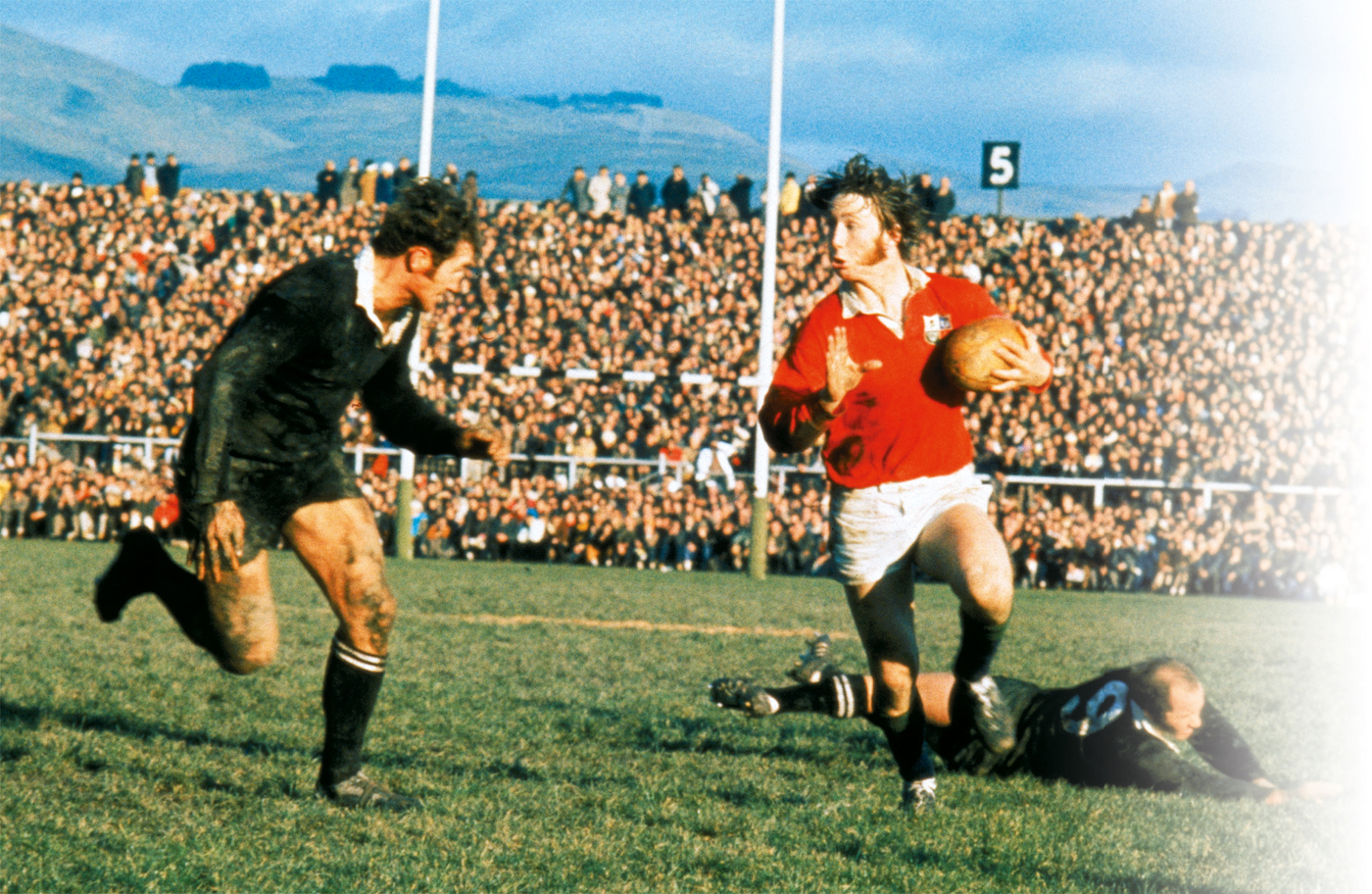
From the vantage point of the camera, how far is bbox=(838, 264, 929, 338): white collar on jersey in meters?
4.73

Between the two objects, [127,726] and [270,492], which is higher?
[270,492]

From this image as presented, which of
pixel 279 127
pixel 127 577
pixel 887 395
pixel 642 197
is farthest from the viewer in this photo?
pixel 279 127

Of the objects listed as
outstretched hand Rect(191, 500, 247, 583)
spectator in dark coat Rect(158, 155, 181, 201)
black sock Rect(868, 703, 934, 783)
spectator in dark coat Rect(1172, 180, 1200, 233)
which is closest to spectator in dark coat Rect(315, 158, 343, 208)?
spectator in dark coat Rect(158, 155, 181, 201)

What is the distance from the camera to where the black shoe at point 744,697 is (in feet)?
17.0

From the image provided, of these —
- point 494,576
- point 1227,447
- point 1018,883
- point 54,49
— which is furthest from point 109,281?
point 54,49

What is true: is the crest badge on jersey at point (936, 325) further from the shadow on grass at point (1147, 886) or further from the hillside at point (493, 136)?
the hillside at point (493, 136)

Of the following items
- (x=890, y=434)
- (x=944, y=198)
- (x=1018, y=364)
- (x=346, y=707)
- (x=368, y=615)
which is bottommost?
(x=346, y=707)

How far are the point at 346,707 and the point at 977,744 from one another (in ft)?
8.30

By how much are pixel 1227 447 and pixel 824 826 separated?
18819 mm

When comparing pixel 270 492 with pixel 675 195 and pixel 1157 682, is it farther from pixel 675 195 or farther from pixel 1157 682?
pixel 675 195

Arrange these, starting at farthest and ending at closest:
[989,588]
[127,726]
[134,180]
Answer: [134,180]
[127,726]
[989,588]

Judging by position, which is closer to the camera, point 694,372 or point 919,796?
point 919,796

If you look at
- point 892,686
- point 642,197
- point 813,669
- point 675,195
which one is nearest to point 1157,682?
point 892,686

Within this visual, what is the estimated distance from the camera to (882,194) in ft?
16.0
